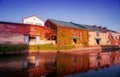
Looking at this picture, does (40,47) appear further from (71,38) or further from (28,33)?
(71,38)

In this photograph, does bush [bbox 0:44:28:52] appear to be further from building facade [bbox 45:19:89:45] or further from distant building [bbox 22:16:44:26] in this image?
distant building [bbox 22:16:44:26]

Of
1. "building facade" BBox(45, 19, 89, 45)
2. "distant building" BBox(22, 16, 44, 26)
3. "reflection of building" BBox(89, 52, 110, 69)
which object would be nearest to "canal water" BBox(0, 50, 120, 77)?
"reflection of building" BBox(89, 52, 110, 69)

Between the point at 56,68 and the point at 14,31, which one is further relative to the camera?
the point at 14,31

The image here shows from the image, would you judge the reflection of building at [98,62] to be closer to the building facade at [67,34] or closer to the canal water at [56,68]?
the canal water at [56,68]

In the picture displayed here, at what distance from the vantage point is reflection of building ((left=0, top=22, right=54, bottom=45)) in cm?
2375

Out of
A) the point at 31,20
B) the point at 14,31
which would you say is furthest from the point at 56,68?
the point at 31,20

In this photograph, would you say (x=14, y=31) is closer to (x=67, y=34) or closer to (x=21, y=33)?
(x=21, y=33)

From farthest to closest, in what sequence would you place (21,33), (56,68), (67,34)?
(67,34), (21,33), (56,68)

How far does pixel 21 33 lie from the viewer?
84.8 ft

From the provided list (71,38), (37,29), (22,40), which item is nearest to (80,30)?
(71,38)

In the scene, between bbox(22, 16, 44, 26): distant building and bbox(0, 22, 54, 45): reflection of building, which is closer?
bbox(0, 22, 54, 45): reflection of building

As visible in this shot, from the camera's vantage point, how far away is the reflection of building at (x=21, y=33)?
23.8 meters

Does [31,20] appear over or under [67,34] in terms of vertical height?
over

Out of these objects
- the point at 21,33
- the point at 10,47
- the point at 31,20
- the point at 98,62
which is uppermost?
the point at 31,20
